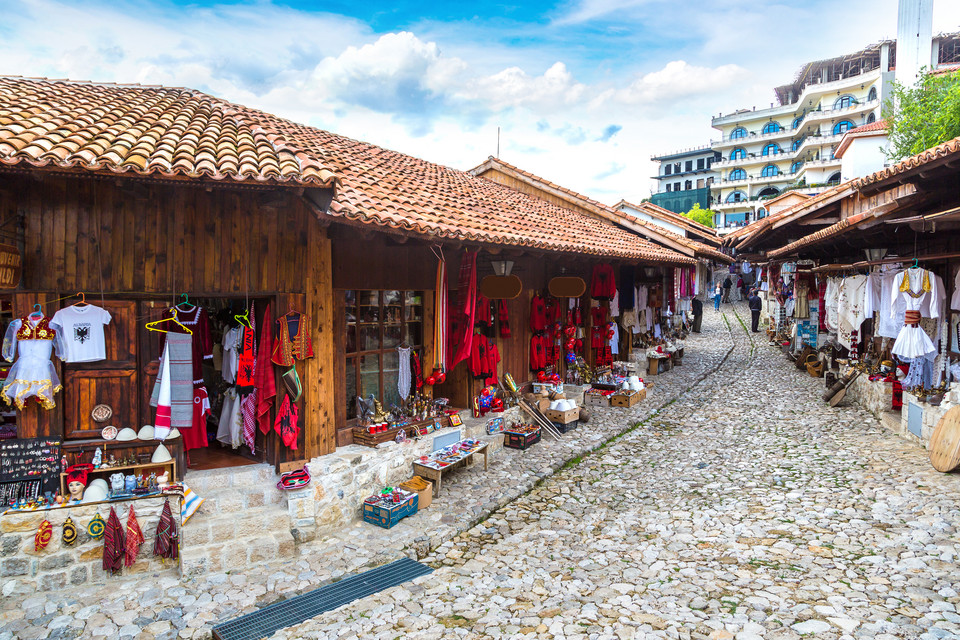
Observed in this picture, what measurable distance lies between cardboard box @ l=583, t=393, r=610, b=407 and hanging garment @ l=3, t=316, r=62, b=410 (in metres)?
9.92

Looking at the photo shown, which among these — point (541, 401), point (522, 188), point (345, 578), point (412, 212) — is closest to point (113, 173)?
point (412, 212)

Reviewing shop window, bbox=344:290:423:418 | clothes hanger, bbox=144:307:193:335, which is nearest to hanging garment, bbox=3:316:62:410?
clothes hanger, bbox=144:307:193:335

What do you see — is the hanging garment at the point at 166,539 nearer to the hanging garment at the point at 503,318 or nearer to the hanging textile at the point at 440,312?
the hanging textile at the point at 440,312

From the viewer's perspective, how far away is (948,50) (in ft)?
131

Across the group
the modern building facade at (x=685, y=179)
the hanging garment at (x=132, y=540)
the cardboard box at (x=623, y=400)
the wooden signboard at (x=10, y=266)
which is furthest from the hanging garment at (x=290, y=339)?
the modern building facade at (x=685, y=179)

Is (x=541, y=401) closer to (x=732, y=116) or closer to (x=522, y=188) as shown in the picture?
(x=522, y=188)

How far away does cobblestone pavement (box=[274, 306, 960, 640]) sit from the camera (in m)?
4.50

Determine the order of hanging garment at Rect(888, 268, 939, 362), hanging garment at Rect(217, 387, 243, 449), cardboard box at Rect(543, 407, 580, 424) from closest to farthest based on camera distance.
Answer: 1. hanging garment at Rect(217, 387, 243, 449)
2. hanging garment at Rect(888, 268, 939, 362)
3. cardboard box at Rect(543, 407, 580, 424)

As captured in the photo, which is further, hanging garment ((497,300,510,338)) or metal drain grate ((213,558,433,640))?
hanging garment ((497,300,510,338))

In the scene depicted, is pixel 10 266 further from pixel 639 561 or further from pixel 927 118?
pixel 927 118

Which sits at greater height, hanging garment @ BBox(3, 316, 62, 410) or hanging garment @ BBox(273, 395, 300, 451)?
hanging garment @ BBox(3, 316, 62, 410)

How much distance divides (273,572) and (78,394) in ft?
8.66

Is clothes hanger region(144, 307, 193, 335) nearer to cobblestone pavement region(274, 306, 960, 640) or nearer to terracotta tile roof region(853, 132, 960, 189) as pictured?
cobblestone pavement region(274, 306, 960, 640)

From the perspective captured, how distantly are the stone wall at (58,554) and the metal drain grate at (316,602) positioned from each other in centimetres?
125
